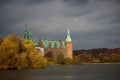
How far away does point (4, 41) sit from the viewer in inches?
3605

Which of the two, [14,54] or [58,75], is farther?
[14,54]

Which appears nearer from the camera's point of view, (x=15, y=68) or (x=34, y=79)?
(x=34, y=79)

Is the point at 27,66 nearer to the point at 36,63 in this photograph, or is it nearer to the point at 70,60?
the point at 36,63

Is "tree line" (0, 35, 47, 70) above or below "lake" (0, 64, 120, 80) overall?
above

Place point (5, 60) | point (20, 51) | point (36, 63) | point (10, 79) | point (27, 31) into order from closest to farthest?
point (10, 79)
point (5, 60)
point (20, 51)
point (36, 63)
point (27, 31)

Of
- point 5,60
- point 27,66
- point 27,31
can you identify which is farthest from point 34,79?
point 27,31

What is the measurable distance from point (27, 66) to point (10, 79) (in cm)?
3858

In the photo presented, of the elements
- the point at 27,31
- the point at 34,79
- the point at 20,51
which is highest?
the point at 27,31

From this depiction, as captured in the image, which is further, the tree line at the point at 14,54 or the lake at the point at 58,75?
the tree line at the point at 14,54

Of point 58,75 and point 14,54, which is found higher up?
point 14,54

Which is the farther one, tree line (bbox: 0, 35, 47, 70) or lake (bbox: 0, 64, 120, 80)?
tree line (bbox: 0, 35, 47, 70)

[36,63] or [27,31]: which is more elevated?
[27,31]

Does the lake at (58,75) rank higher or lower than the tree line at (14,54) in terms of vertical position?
lower

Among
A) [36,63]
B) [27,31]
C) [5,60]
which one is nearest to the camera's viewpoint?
[5,60]
